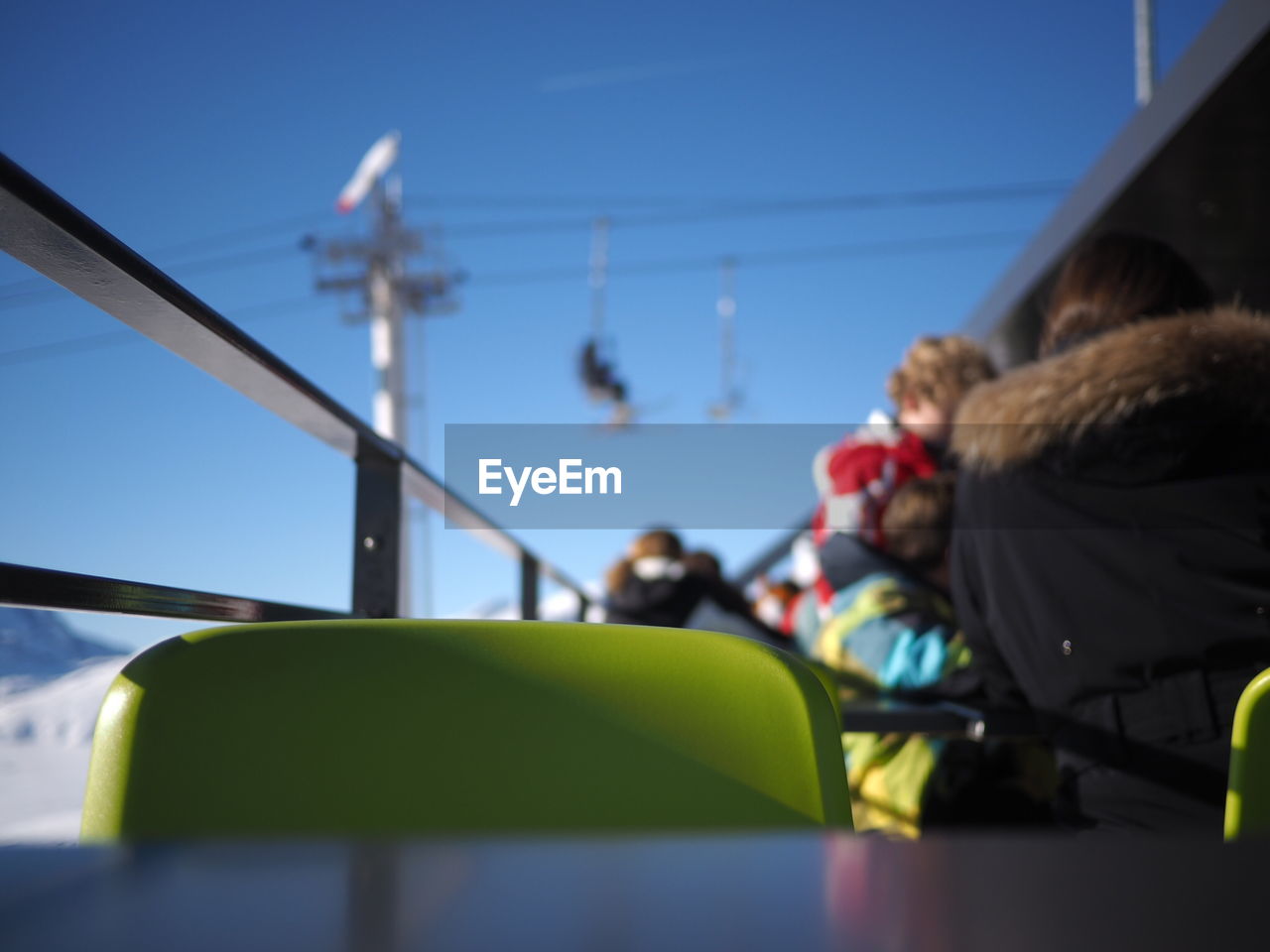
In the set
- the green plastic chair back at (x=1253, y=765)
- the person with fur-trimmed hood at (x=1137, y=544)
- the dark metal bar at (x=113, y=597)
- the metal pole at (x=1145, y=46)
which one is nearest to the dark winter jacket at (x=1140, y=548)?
the person with fur-trimmed hood at (x=1137, y=544)

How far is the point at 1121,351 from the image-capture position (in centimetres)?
146

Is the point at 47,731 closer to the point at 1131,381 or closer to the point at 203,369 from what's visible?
the point at 203,369

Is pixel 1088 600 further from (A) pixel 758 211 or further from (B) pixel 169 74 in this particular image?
(B) pixel 169 74

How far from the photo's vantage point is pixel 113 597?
3.34ft

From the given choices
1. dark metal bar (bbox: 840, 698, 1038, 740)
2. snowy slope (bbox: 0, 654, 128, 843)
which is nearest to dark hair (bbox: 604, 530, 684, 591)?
dark metal bar (bbox: 840, 698, 1038, 740)

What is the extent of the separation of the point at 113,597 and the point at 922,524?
5.25 feet

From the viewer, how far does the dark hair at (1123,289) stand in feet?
5.25

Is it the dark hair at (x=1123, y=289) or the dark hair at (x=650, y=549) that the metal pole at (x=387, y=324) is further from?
the dark hair at (x=1123, y=289)

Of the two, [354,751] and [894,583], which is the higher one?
[894,583]

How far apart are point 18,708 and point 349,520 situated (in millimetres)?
702

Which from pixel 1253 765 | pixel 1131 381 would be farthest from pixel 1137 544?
pixel 1253 765

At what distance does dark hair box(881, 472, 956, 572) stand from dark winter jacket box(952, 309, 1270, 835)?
1.99 ft

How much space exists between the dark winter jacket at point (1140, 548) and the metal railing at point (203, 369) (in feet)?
3.16

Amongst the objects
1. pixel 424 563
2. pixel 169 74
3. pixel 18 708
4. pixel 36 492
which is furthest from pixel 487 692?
pixel 169 74
